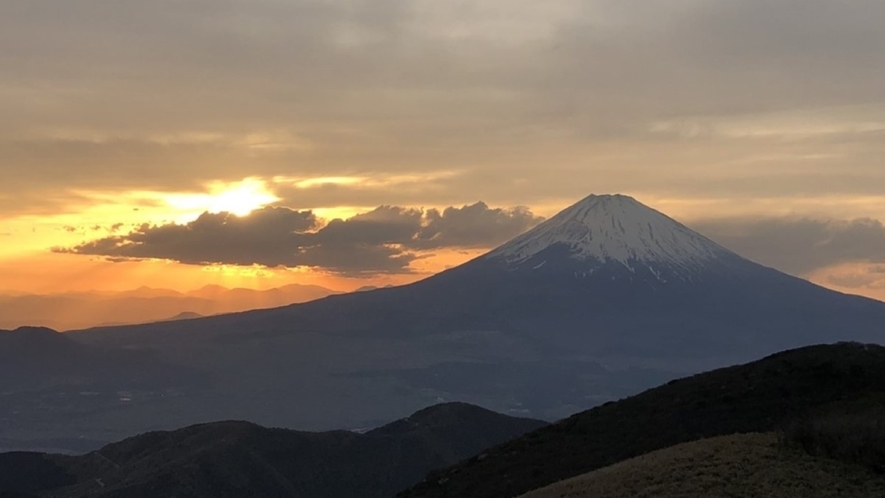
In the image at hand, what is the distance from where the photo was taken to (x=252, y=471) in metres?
94.9

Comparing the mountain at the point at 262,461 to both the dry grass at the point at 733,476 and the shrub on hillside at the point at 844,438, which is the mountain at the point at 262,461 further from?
the shrub on hillside at the point at 844,438

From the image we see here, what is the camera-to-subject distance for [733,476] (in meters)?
29.0

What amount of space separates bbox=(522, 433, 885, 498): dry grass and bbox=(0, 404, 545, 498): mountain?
63057 mm

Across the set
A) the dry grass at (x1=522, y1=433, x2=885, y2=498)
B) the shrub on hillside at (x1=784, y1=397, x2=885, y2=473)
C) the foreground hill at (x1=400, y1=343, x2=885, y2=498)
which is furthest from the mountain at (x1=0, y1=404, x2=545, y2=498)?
the shrub on hillside at (x1=784, y1=397, x2=885, y2=473)

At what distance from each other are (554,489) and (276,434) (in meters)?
74.2

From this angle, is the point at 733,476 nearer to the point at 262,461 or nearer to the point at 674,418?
the point at 674,418

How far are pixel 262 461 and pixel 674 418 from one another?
58243 mm

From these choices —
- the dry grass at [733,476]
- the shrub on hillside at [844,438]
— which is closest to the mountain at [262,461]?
the dry grass at [733,476]

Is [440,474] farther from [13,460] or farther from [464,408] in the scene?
[13,460]

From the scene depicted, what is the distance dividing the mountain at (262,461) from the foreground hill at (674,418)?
4801 cm

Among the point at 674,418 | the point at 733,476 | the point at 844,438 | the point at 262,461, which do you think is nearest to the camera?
the point at 733,476

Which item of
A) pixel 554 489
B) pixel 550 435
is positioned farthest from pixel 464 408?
pixel 554 489

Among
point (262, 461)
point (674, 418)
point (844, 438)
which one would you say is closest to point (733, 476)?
point (844, 438)

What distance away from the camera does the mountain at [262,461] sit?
9225 cm
